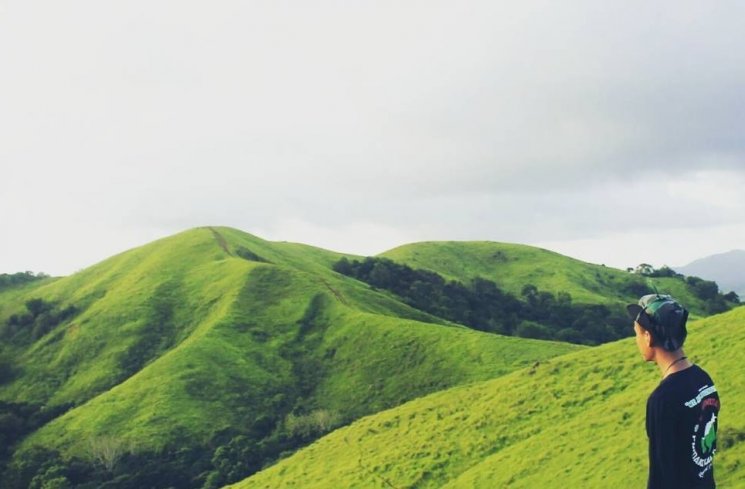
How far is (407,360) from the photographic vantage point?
128m

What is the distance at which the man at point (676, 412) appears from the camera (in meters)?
7.53

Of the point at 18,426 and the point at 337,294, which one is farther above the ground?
the point at 337,294

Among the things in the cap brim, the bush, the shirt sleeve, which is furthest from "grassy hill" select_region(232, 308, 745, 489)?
the bush

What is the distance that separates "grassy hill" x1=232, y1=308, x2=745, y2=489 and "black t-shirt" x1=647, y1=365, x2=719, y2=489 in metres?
23.8

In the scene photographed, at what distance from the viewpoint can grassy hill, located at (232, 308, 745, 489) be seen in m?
34.9

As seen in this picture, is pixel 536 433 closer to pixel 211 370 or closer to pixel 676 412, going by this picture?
pixel 676 412

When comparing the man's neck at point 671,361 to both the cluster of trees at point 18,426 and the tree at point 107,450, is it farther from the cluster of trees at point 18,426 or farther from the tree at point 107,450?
the tree at point 107,450

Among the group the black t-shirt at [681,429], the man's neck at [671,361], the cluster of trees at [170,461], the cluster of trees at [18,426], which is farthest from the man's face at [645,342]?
the cluster of trees at [18,426]

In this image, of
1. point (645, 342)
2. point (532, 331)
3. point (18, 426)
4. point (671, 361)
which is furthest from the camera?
point (532, 331)

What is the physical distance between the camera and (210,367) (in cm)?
13012

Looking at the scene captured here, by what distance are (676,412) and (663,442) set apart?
36 centimetres

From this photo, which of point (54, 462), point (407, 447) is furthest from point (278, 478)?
point (54, 462)

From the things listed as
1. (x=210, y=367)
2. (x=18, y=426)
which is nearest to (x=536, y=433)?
(x=210, y=367)

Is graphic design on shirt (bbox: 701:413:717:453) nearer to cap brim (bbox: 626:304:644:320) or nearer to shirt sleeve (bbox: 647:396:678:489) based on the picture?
shirt sleeve (bbox: 647:396:678:489)
